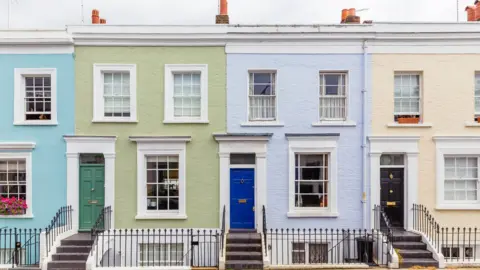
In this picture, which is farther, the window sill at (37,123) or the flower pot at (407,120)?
the flower pot at (407,120)

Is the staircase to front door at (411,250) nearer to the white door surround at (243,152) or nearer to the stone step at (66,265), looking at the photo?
the white door surround at (243,152)

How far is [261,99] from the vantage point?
46.6ft

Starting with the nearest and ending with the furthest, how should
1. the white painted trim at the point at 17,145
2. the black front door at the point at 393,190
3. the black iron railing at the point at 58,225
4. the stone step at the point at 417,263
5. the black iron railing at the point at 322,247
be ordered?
the stone step at the point at 417,263, the black iron railing at the point at 58,225, the black iron railing at the point at 322,247, the white painted trim at the point at 17,145, the black front door at the point at 393,190

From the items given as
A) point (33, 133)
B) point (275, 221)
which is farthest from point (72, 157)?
point (275, 221)

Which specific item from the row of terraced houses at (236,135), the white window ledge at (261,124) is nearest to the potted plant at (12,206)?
the row of terraced houses at (236,135)

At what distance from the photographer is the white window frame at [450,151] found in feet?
45.2

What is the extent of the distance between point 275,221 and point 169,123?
16.7ft

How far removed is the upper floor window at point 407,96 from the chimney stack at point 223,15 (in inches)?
258

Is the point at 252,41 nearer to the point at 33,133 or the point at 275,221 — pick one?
the point at 275,221

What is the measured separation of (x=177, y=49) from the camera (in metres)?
14.0

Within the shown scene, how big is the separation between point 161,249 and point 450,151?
1069cm

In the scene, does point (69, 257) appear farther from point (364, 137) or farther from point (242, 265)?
point (364, 137)

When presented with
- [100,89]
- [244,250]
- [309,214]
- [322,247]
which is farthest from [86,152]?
[322,247]

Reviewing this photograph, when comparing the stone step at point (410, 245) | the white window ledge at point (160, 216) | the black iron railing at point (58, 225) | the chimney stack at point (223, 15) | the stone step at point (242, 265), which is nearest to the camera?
the stone step at point (242, 265)
